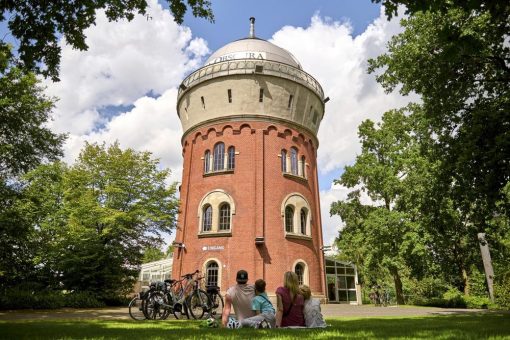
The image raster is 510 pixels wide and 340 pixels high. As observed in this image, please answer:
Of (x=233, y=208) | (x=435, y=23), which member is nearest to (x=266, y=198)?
(x=233, y=208)

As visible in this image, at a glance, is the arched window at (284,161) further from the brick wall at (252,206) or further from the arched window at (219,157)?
the arched window at (219,157)

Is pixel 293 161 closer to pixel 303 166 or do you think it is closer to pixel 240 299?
pixel 303 166

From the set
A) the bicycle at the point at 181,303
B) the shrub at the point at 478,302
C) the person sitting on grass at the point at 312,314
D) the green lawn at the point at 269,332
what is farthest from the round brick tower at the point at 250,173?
the person sitting on grass at the point at 312,314

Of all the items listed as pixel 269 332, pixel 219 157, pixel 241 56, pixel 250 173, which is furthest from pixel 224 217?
pixel 269 332

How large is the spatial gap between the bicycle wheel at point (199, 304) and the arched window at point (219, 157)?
1276cm

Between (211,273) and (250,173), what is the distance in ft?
20.1

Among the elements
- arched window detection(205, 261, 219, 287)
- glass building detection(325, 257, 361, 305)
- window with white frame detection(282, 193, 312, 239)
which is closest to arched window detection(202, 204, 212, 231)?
arched window detection(205, 261, 219, 287)

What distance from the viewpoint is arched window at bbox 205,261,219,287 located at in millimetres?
22500

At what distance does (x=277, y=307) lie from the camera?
7.60 meters

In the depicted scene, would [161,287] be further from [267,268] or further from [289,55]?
[289,55]

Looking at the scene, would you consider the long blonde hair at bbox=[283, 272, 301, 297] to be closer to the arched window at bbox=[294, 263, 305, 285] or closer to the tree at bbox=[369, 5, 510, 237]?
the tree at bbox=[369, 5, 510, 237]

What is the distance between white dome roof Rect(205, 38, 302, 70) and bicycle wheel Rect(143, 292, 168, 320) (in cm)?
1725

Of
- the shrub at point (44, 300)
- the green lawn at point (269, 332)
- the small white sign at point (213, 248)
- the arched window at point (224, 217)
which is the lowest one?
the green lawn at point (269, 332)

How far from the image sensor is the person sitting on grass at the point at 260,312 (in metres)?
7.69
